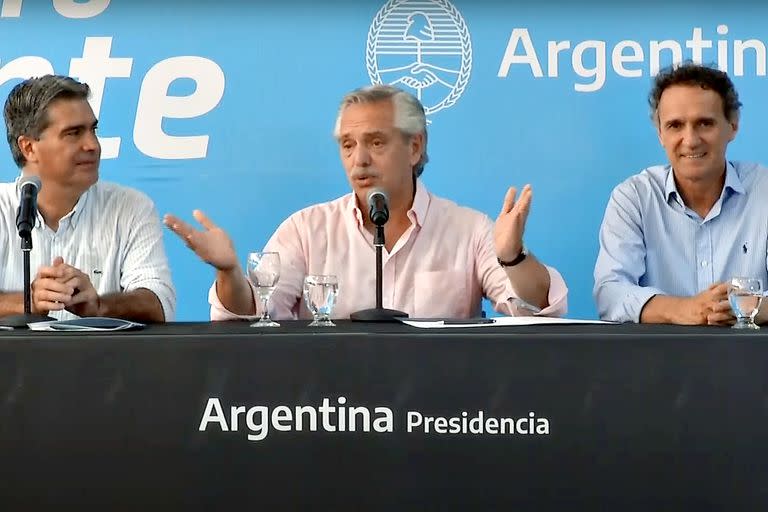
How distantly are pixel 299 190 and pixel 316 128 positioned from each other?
0.77 feet

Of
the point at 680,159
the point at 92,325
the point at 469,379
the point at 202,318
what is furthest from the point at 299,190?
the point at 469,379

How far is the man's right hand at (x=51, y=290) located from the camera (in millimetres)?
2559

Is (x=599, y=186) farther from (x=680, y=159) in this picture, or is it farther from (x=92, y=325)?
(x=92, y=325)

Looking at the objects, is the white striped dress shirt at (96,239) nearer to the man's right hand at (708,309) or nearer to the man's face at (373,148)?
the man's face at (373,148)

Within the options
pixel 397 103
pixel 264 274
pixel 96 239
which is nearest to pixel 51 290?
pixel 264 274

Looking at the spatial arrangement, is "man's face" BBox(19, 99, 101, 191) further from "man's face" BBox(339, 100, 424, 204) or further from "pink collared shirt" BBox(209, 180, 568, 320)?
"man's face" BBox(339, 100, 424, 204)

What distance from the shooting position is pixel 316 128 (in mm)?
3764

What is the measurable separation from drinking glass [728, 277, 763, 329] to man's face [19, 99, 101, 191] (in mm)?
1958

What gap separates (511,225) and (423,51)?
53.5 inches

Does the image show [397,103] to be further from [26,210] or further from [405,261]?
[26,210]

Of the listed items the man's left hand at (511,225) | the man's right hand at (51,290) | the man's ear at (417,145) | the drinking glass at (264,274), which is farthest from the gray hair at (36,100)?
the man's left hand at (511,225)

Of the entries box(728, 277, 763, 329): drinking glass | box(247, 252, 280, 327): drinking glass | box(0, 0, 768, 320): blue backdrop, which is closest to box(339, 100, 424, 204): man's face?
box(0, 0, 768, 320): blue backdrop

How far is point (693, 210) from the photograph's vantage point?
3.29 meters

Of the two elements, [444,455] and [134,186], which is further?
[134,186]
